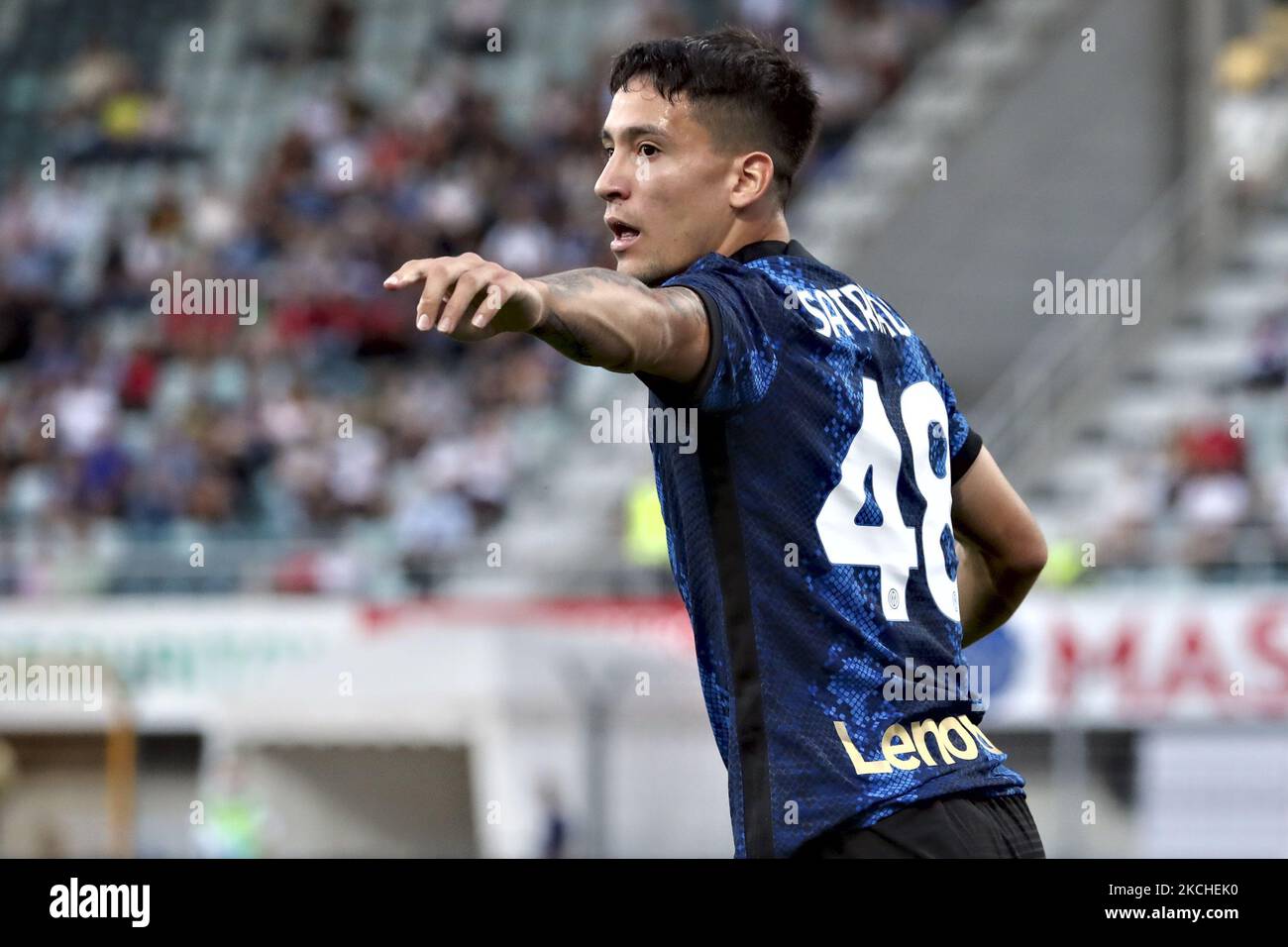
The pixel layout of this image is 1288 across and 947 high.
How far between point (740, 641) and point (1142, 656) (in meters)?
9.88

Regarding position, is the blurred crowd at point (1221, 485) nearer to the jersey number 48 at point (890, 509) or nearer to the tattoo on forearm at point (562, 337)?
the jersey number 48 at point (890, 509)

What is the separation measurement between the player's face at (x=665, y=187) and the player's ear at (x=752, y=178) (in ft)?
0.07

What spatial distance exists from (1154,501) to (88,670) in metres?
7.75

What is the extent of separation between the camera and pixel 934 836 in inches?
141

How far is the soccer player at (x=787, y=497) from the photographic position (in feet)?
11.6

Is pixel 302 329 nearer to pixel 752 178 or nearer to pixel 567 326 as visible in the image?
pixel 752 178

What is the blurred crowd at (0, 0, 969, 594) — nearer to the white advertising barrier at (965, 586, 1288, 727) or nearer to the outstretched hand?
the white advertising barrier at (965, 586, 1288, 727)

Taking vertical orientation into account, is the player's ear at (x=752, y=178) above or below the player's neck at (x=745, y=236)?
above
